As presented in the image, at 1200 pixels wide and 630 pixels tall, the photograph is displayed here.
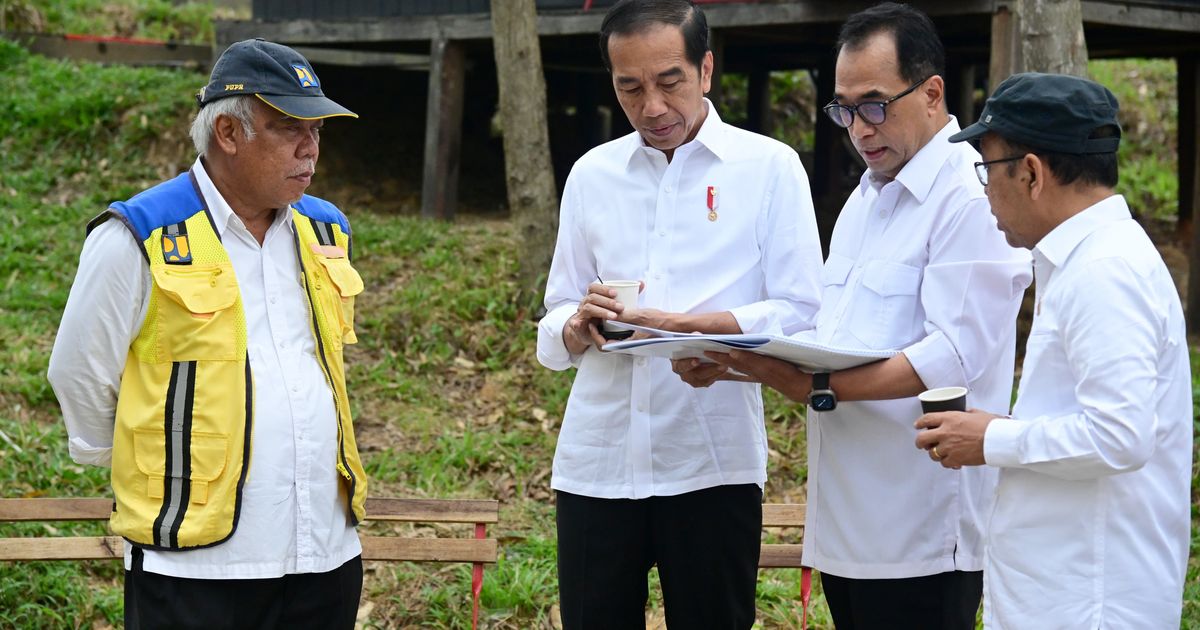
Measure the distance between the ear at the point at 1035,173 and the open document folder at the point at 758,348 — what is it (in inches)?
20.6

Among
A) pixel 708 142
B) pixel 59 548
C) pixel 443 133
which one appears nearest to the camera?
pixel 708 142

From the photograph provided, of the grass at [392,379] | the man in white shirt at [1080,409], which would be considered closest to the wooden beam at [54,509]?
the grass at [392,379]

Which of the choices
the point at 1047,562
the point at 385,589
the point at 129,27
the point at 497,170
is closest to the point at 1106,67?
the point at 497,170

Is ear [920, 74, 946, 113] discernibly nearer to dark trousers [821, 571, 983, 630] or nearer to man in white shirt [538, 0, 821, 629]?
man in white shirt [538, 0, 821, 629]

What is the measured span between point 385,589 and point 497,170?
340 inches

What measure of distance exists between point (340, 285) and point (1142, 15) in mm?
8300

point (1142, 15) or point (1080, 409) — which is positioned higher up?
point (1142, 15)

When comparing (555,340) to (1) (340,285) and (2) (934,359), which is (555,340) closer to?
(1) (340,285)

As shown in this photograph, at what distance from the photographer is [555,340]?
3.42 meters

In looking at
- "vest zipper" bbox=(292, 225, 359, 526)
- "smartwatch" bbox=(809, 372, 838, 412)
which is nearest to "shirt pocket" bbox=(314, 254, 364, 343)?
"vest zipper" bbox=(292, 225, 359, 526)

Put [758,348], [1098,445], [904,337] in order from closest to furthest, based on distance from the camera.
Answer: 1. [1098,445]
2. [758,348]
3. [904,337]

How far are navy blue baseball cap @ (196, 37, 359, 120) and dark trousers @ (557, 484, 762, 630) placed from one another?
4.19ft

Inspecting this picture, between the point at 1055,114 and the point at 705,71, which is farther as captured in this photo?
the point at 705,71

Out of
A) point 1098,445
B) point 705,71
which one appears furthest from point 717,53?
point 1098,445
